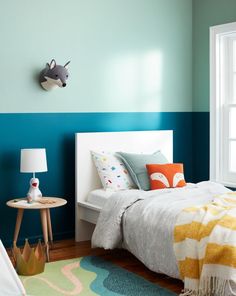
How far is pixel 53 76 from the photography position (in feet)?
14.6

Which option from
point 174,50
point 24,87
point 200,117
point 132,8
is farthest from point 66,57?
point 200,117

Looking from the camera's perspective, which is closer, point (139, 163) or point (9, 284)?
point (9, 284)

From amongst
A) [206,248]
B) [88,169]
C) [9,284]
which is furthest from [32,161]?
[206,248]

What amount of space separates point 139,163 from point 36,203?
1.03m

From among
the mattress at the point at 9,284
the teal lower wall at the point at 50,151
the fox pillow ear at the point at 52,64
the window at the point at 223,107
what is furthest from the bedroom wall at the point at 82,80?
the mattress at the point at 9,284

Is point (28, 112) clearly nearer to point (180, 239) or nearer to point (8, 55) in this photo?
point (8, 55)

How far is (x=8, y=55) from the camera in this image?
4.38m

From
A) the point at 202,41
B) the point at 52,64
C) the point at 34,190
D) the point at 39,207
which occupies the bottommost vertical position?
the point at 39,207

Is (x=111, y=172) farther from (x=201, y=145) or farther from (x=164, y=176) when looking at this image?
(x=201, y=145)

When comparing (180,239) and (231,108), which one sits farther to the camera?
(231,108)

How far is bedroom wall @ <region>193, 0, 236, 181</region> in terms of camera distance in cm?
546

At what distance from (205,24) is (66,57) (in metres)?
1.68

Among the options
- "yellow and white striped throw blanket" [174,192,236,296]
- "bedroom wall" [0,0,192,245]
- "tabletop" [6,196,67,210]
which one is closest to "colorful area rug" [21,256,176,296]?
"yellow and white striped throw blanket" [174,192,236,296]

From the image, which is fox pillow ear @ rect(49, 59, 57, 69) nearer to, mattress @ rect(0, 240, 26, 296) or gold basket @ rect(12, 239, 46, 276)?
gold basket @ rect(12, 239, 46, 276)
